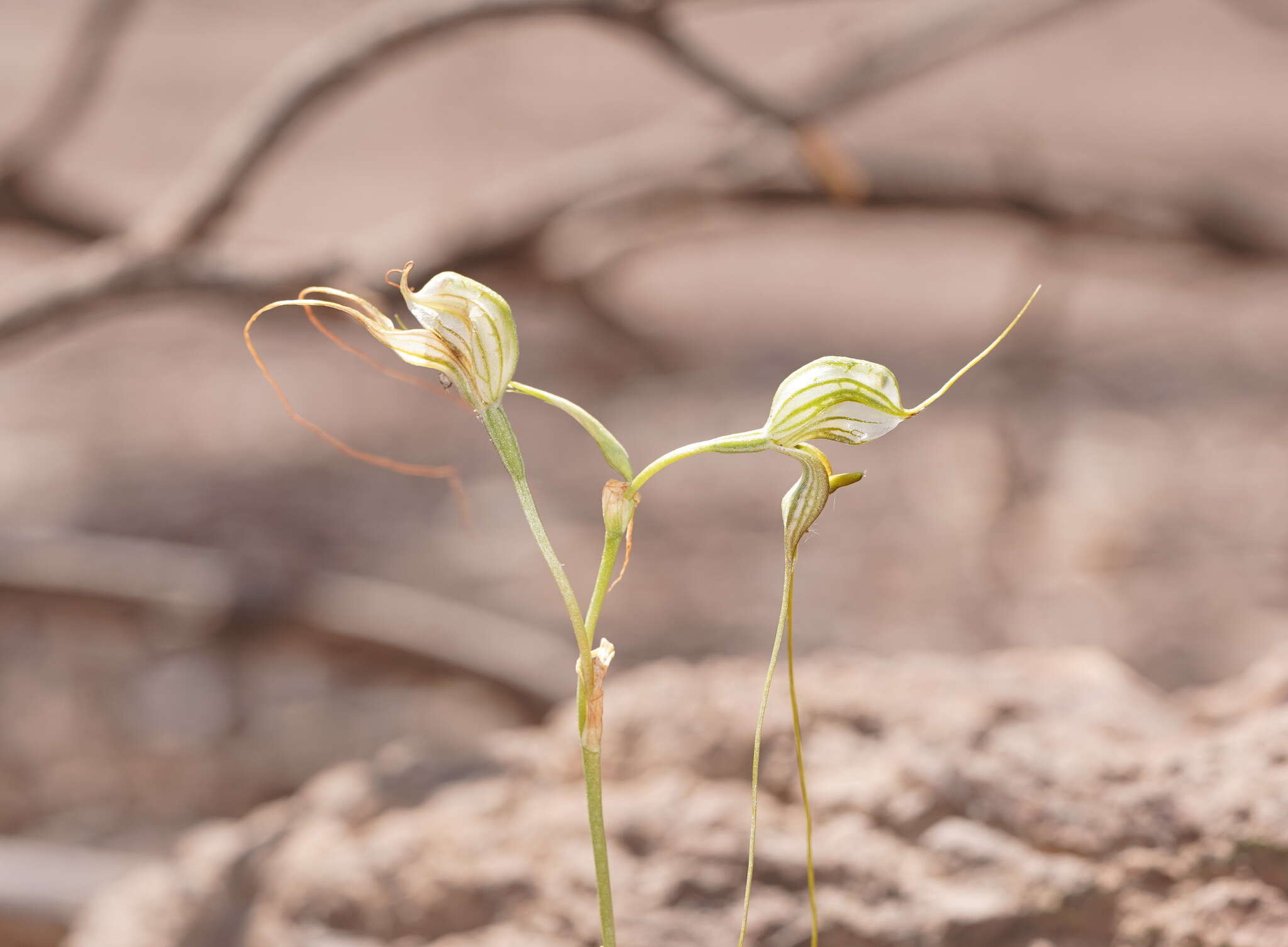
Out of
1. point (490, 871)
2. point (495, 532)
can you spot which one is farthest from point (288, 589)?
point (490, 871)

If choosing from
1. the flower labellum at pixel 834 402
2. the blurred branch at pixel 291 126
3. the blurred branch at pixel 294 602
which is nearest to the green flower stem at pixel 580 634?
the flower labellum at pixel 834 402

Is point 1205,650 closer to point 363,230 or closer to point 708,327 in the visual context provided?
point 708,327

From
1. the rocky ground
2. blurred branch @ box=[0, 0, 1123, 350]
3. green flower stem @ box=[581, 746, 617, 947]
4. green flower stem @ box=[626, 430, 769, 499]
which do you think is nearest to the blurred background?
blurred branch @ box=[0, 0, 1123, 350]

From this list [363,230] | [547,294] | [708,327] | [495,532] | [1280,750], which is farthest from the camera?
[363,230]

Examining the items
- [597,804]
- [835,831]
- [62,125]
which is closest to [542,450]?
[62,125]

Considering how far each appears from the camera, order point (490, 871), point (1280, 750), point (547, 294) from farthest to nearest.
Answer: point (547, 294) → point (490, 871) → point (1280, 750)

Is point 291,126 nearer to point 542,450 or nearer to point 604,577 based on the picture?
point 542,450
